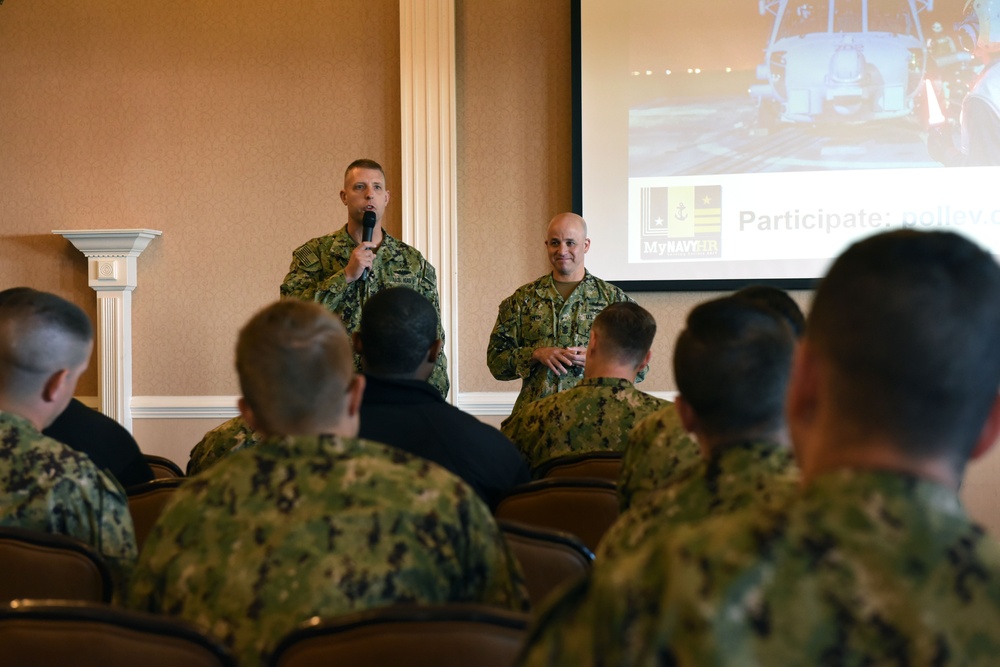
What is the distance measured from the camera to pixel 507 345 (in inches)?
203

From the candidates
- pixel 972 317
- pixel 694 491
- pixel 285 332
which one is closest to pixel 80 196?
pixel 285 332

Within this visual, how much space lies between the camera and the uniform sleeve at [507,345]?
5012 millimetres

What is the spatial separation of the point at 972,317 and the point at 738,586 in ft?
0.89

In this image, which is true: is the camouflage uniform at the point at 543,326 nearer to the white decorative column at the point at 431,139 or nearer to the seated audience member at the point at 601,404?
the white decorative column at the point at 431,139

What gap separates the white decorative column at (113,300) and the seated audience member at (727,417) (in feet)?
17.9

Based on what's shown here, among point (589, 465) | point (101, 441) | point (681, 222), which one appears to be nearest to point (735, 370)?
point (589, 465)

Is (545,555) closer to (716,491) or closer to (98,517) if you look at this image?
(716,491)

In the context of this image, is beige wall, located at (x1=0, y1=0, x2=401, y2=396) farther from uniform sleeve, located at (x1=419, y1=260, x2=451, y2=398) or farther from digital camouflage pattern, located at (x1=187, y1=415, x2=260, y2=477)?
digital camouflage pattern, located at (x1=187, y1=415, x2=260, y2=477)

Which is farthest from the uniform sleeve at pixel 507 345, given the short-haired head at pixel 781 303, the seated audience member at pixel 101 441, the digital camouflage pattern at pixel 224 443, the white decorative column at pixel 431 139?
the short-haired head at pixel 781 303

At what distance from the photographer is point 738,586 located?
0.72m

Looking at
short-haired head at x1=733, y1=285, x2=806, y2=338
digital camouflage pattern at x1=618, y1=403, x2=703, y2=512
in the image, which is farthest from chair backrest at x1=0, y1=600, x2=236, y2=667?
short-haired head at x1=733, y1=285, x2=806, y2=338

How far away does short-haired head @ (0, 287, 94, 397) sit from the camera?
2.26 meters

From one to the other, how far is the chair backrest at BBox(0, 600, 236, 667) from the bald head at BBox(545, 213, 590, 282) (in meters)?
3.76

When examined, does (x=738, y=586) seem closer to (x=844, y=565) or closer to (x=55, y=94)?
(x=844, y=565)
